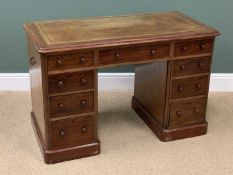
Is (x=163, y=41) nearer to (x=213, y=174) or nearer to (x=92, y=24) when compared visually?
(x=92, y=24)

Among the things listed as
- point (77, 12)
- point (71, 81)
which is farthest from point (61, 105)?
point (77, 12)

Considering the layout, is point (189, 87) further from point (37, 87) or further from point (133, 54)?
point (37, 87)

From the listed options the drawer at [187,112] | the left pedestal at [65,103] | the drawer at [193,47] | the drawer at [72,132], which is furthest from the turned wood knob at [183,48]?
the drawer at [72,132]

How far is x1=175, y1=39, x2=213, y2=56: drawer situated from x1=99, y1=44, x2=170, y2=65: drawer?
0.21 ft

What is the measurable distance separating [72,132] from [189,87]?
0.67 meters

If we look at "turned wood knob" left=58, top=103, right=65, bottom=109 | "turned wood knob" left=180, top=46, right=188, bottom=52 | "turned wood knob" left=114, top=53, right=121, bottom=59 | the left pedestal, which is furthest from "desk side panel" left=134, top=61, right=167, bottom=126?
"turned wood knob" left=58, top=103, right=65, bottom=109

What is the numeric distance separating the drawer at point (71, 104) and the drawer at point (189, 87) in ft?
1.52

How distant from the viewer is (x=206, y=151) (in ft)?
6.87

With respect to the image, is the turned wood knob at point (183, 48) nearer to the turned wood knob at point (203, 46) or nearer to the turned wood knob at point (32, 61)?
the turned wood knob at point (203, 46)

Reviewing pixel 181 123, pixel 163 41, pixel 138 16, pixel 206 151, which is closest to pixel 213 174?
pixel 206 151

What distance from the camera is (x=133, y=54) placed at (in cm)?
191

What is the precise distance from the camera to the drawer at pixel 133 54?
187 cm

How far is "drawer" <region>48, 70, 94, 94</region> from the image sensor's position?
1816mm

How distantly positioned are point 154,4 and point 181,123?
32.9 inches
